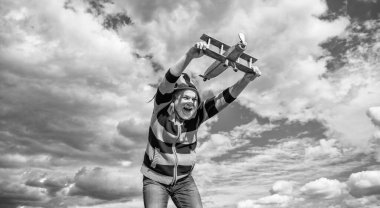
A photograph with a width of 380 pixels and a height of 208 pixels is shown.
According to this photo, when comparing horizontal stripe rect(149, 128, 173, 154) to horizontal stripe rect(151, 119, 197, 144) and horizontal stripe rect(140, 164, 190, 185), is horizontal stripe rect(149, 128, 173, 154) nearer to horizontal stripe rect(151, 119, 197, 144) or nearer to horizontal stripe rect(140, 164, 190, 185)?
horizontal stripe rect(151, 119, 197, 144)

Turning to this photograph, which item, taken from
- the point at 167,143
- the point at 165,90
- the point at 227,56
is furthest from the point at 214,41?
the point at 167,143

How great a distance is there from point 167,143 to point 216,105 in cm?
123

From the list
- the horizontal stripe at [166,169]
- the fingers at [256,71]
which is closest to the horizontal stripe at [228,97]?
the fingers at [256,71]

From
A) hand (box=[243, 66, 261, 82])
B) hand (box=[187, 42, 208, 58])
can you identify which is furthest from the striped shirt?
hand (box=[243, 66, 261, 82])

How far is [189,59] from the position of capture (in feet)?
17.1

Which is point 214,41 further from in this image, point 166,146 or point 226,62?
point 166,146

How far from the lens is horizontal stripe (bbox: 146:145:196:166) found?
5539mm

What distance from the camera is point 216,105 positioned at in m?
6.18

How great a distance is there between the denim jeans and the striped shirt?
0.11 m

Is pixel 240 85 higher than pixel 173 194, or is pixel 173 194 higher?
pixel 240 85

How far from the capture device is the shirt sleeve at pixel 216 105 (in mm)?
6168

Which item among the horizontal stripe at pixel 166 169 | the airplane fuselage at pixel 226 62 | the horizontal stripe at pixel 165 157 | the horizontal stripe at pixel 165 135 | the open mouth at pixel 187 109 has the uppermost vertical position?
the airplane fuselage at pixel 226 62

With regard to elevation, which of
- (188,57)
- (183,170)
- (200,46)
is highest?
(200,46)

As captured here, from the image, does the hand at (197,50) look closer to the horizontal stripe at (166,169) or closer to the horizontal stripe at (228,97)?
the horizontal stripe at (228,97)
